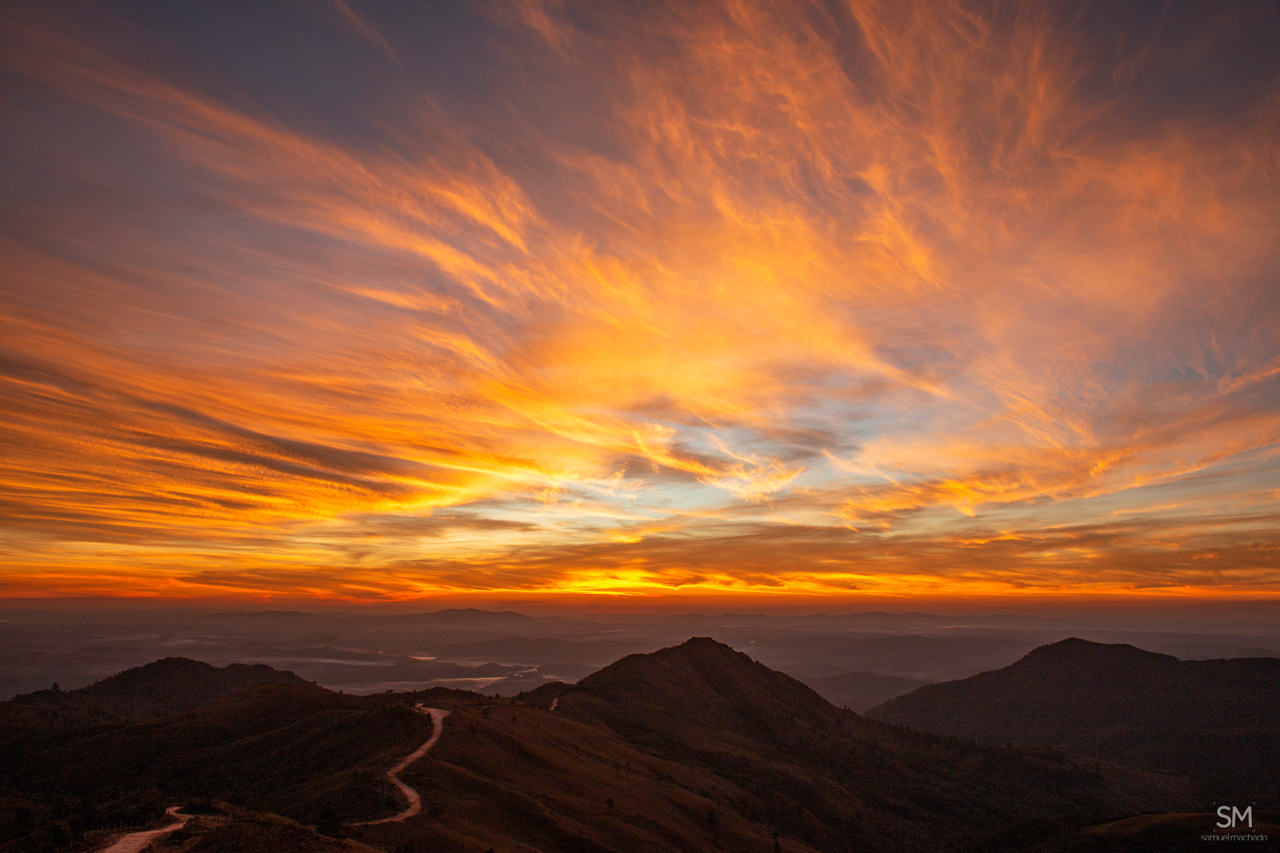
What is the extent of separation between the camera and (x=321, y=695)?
97125 mm

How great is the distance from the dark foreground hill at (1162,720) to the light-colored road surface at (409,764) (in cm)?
13422

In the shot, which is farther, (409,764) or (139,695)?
(139,695)

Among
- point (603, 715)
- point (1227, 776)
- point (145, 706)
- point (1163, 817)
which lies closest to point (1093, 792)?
point (1227, 776)

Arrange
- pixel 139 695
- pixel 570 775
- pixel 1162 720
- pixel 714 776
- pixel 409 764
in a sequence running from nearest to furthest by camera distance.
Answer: pixel 409 764
pixel 570 775
pixel 714 776
pixel 1162 720
pixel 139 695

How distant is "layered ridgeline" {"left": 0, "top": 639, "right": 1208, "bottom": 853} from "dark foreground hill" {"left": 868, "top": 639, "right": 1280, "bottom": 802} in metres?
21.2

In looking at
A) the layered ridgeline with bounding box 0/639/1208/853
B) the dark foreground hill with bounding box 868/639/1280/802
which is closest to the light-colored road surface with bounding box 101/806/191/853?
the layered ridgeline with bounding box 0/639/1208/853

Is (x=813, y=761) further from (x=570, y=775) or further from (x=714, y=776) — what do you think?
(x=570, y=775)

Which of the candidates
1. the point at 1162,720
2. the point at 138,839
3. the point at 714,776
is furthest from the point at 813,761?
the point at 1162,720

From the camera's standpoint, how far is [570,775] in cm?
6294

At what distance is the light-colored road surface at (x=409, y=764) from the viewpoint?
41.5 meters

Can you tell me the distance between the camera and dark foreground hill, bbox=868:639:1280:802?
133m

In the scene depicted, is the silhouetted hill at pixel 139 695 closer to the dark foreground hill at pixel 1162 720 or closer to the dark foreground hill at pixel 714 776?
the dark foreground hill at pixel 714 776

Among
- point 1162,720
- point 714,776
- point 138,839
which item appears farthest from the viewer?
point 1162,720

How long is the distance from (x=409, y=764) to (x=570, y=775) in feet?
57.9
